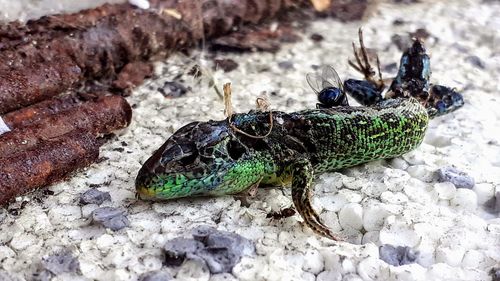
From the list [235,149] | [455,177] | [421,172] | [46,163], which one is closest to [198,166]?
[235,149]

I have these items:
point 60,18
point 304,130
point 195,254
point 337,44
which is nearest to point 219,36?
point 337,44

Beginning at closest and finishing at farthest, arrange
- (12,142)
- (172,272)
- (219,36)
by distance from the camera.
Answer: (172,272) < (12,142) < (219,36)

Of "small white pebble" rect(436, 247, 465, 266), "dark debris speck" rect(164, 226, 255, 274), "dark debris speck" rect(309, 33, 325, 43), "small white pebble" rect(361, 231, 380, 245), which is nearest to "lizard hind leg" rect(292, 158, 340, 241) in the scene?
"small white pebble" rect(361, 231, 380, 245)

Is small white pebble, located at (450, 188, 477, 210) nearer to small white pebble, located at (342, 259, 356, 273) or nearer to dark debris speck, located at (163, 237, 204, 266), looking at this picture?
small white pebble, located at (342, 259, 356, 273)

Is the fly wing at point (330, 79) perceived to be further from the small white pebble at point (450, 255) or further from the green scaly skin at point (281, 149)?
the small white pebble at point (450, 255)

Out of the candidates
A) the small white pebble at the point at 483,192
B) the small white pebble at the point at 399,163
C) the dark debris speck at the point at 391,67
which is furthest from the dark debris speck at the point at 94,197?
the dark debris speck at the point at 391,67

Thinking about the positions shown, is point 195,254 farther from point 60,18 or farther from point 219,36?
point 219,36

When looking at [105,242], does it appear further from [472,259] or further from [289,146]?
[472,259]
